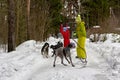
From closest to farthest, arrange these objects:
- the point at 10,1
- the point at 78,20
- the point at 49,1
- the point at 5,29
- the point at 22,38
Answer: the point at 78,20 → the point at 10,1 → the point at 5,29 → the point at 22,38 → the point at 49,1

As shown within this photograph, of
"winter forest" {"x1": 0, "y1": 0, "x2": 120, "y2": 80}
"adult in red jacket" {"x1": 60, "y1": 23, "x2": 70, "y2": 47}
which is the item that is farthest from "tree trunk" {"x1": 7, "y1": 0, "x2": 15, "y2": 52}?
"adult in red jacket" {"x1": 60, "y1": 23, "x2": 70, "y2": 47}

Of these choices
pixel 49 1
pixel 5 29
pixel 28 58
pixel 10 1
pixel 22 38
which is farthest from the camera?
pixel 49 1

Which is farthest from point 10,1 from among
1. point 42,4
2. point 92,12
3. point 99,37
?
point 92,12

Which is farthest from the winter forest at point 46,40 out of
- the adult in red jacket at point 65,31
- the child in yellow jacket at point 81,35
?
the adult in red jacket at point 65,31

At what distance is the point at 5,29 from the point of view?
24469 mm

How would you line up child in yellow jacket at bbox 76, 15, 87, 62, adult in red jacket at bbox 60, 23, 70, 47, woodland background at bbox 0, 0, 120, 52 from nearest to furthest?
child in yellow jacket at bbox 76, 15, 87, 62 < adult in red jacket at bbox 60, 23, 70, 47 < woodland background at bbox 0, 0, 120, 52

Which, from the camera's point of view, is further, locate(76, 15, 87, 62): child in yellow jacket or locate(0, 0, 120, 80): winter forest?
locate(76, 15, 87, 62): child in yellow jacket

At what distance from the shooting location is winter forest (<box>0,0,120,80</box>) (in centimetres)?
1175

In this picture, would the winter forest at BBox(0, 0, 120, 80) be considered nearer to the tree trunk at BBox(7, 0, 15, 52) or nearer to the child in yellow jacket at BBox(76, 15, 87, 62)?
the tree trunk at BBox(7, 0, 15, 52)

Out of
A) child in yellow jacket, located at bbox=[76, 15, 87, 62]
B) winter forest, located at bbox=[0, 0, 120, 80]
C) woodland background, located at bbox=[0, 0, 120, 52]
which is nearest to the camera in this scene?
winter forest, located at bbox=[0, 0, 120, 80]

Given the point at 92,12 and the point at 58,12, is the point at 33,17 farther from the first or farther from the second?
the point at 92,12

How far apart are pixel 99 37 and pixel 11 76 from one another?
18.4 metres

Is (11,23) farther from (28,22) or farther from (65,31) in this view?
(28,22)

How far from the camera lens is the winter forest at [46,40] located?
11747mm
